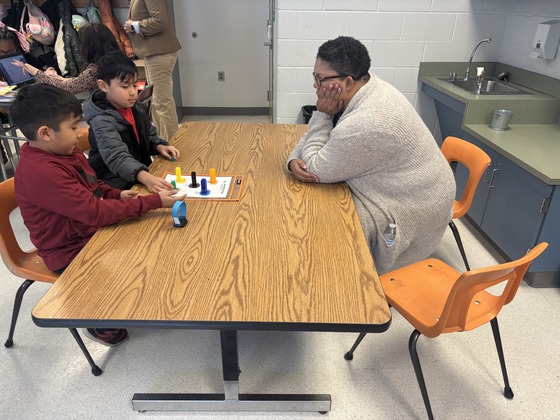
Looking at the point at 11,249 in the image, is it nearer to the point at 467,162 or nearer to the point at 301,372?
the point at 301,372

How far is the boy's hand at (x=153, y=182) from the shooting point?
59.9 inches

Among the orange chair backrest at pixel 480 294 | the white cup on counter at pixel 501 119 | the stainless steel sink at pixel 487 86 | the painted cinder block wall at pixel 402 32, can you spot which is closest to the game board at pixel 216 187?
the orange chair backrest at pixel 480 294

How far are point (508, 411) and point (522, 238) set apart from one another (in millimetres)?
968

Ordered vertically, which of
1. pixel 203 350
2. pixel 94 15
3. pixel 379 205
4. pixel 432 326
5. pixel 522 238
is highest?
pixel 94 15

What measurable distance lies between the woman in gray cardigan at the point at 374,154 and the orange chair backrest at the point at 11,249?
1032mm

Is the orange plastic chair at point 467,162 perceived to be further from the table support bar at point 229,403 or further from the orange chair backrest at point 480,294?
the table support bar at point 229,403

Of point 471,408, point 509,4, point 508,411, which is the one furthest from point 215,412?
point 509,4

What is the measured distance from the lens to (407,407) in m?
1.54

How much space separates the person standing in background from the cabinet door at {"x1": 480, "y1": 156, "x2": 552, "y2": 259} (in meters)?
2.64

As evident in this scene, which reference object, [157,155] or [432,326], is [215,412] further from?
[157,155]

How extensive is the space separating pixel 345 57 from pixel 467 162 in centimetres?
94

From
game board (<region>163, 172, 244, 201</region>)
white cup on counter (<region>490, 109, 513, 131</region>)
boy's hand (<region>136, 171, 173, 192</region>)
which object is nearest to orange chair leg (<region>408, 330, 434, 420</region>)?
game board (<region>163, 172, 244, 201</region>)

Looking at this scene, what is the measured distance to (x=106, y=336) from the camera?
1752 millimetres

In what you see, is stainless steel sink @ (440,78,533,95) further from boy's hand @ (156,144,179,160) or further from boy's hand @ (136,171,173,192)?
boy's hand @ (136,171,173,192)
